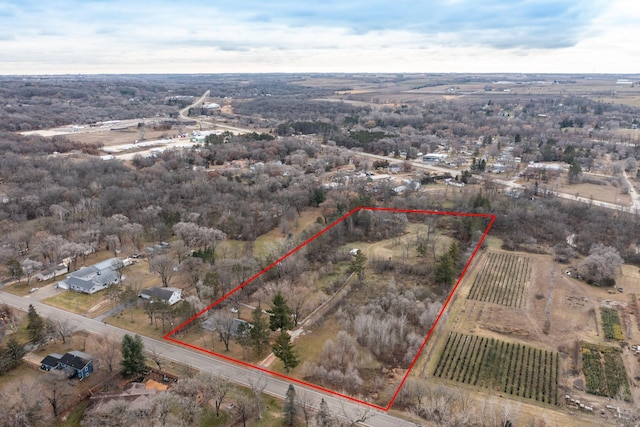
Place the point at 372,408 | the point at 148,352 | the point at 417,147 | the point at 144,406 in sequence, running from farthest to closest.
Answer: the point at 417,147 < the point at 148,352 < the point at 372,408 < the point at 144,406

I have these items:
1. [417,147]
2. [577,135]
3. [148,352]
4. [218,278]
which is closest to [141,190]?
[218,278]

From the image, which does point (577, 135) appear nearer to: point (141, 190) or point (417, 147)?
point (417, 147)

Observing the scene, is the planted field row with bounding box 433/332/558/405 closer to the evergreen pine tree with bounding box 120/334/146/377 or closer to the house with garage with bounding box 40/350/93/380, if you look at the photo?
the evergreen pine tree with bounding box 120/334/146/377

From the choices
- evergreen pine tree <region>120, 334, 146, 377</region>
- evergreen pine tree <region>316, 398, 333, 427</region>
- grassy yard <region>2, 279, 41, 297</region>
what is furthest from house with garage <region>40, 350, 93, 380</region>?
evergreen pine tree <region>316, 398, 333, 427</region>

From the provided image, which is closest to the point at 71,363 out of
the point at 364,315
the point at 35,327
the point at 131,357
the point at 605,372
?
the point at 131,357

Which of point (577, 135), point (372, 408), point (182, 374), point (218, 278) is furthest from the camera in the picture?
point (577, 135)

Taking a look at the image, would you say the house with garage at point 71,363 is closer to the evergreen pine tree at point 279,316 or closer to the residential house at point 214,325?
the residential house at point 214,325

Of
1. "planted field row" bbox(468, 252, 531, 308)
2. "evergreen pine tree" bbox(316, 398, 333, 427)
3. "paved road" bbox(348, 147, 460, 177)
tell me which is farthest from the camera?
"paved road" bbox(348, 147, 460, 177)

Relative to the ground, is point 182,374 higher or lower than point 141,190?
lower

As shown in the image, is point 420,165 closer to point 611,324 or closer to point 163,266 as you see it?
point 611,324
